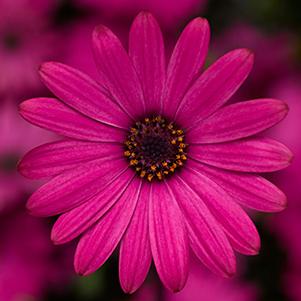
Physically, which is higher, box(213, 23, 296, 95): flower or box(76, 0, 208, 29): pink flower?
box(76, 0, 208, 29): pink flower

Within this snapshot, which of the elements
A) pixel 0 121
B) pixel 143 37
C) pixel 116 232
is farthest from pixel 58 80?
pixel 0 121

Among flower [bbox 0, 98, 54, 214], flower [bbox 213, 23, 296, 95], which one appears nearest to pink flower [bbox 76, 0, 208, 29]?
flower [bbox 213, 23, 296, 95]

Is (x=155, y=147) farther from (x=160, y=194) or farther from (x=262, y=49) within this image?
(x=262, y=49)

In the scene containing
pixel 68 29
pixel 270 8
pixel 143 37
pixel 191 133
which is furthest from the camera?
pixel 270 8

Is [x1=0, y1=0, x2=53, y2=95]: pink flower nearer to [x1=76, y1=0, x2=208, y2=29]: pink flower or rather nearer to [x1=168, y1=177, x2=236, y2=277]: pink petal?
[x1=76, y1=0, x2=208, y2=29]: pink flower

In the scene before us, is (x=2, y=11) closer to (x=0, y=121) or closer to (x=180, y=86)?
Answer: (x=0, y=121)
